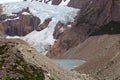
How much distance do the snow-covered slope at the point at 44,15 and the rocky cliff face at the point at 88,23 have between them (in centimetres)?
1200


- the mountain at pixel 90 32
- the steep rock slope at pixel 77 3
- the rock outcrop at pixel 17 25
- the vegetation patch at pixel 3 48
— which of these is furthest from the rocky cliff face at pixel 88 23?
the vegetation patch at pixel 3 48

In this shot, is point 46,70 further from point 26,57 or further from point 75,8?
point 75,8

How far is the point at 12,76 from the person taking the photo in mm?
25984

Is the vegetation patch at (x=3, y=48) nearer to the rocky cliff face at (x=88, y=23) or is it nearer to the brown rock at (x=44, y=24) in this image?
the rocky cliff face at (x=88, y=23)

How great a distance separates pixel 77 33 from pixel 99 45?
39848 millimetres

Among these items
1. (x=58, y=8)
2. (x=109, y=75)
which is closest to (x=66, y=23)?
(x=58, y=8)

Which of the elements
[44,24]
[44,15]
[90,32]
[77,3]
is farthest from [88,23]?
[44,15]

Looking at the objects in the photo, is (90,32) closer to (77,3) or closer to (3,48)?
(77,3)

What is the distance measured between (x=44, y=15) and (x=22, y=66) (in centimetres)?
15649

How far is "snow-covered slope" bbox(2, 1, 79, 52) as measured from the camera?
568ft

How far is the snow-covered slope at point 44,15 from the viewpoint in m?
173

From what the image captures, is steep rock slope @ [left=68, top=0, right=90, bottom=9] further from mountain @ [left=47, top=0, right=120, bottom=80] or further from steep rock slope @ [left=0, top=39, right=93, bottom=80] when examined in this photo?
steep rock slope @ [left=0, top=39, right=93, bottom=80]

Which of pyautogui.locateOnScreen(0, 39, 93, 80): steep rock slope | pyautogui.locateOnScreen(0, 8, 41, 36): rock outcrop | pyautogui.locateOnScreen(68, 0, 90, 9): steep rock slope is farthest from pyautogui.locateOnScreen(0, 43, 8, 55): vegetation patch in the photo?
pyautogui.locateOnScreen(0, 8, 41, 36): rock outcrop

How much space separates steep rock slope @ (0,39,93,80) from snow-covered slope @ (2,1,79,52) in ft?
440
